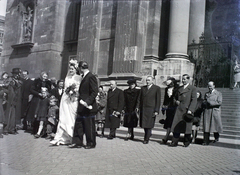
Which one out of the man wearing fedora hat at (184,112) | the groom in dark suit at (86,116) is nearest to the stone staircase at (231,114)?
the man wearing fedora hat at (184,112)

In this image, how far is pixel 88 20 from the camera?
16.4 m

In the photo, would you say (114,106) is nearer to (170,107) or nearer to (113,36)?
(170,107)

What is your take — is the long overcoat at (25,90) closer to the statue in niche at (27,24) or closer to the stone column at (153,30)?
the stone column at (153,30)

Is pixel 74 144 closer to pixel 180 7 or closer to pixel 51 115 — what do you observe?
pixel 51 115

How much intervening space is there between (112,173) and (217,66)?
10.8 meters

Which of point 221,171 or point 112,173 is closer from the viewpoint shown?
point 112,173

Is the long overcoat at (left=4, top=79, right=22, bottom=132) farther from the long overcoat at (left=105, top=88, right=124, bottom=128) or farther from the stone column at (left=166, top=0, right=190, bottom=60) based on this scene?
the stone column at (left=166, top=0, right=190, bottom=60)

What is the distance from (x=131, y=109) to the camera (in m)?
8.47

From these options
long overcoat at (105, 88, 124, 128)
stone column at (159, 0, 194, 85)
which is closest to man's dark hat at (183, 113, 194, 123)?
long overcoat at (105, 88, 124, 128)

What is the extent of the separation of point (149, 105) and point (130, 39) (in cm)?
707

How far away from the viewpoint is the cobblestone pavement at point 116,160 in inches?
175

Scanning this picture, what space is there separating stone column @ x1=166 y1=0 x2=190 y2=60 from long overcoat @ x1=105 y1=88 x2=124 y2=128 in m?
5.78

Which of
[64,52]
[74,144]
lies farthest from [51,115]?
[64,52]

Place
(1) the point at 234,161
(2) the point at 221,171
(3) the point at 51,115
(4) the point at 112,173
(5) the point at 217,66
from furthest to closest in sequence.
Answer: (5) the point at 217,66 < (3) the point at 51,115 < (1) the point at 234,161 < (2) the point at 221,171 < (4) the point at 112,173
